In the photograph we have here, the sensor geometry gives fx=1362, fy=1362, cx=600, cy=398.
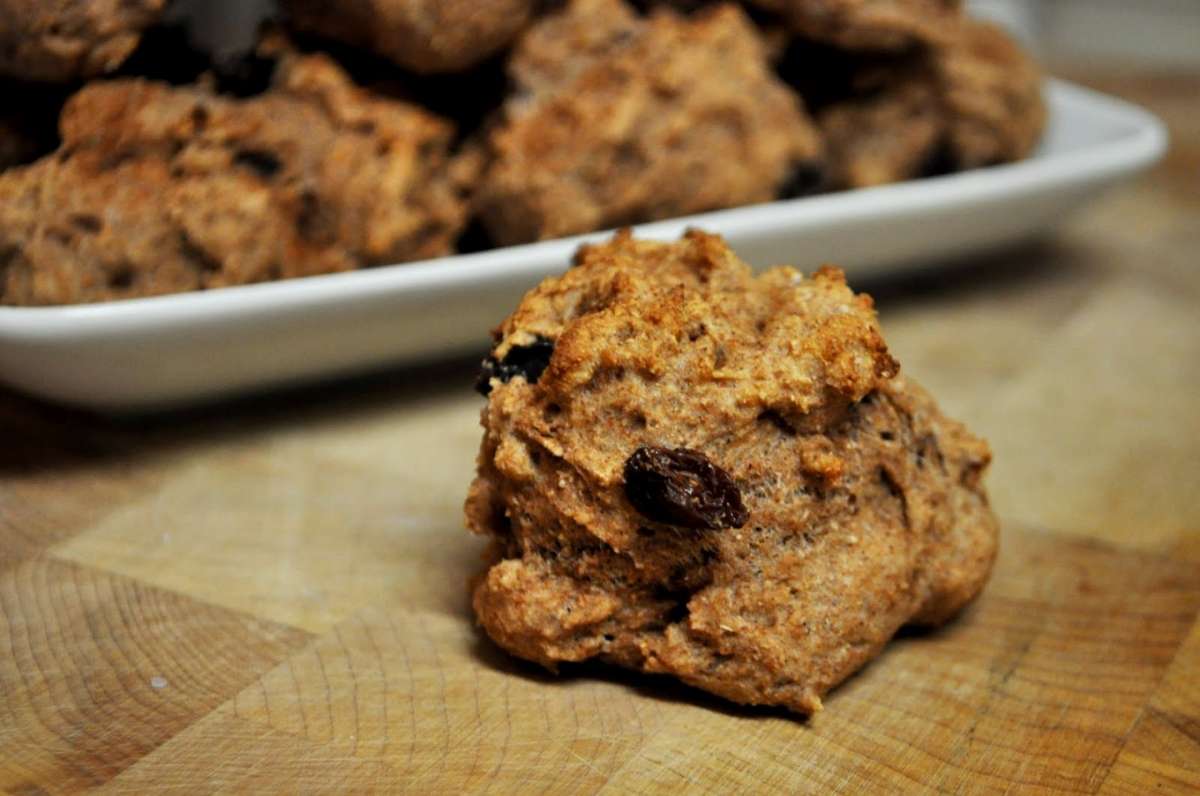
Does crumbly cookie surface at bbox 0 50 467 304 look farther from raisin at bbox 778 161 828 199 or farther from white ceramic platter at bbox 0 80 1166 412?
raisin at bbox 778 161 828 199

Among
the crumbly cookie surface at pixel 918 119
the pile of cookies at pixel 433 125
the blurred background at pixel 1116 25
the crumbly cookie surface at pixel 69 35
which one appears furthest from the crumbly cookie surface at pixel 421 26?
the blurred background at pixel 1116 25

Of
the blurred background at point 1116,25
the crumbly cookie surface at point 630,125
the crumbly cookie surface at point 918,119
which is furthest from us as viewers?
the blurred background at point 1116,25

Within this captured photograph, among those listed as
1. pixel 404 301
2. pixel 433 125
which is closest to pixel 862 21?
pixel 433 125

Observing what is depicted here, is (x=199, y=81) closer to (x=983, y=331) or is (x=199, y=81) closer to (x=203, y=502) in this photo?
(x=203, y=502)

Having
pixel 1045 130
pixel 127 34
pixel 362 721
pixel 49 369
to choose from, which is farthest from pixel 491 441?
pixel 1045 130

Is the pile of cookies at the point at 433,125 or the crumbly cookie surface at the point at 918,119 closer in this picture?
the pile of cookies at the point at 433,125

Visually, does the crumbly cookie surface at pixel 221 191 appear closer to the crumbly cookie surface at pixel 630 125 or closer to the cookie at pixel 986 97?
the crumbly cookie surface at pixel 630 125

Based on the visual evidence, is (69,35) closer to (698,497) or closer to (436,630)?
(436,630)

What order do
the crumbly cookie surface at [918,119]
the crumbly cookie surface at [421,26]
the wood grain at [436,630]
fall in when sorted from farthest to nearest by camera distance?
the crumbly cookie surface at [918,119] → the crumbly cookie surface at [421,26] → the wood grain at [436,630]
